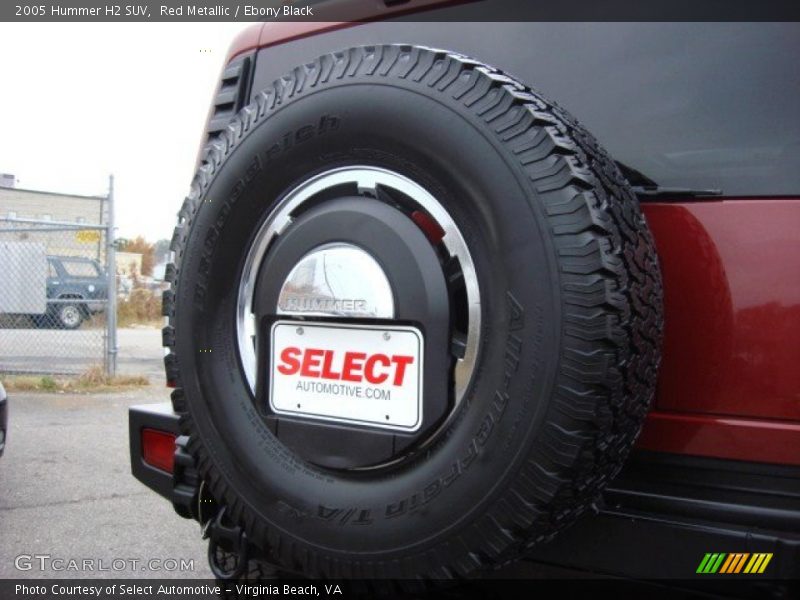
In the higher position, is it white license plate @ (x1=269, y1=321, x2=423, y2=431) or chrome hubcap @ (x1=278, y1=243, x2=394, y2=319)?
chrome hubcap @ (x1=278, y1=243, x2=394, y2=319)

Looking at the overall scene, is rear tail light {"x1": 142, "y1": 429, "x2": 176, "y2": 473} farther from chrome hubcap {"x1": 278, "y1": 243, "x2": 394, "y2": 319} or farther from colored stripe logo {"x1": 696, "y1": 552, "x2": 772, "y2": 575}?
colored stripe logo {"x1": 696, "y1": 552, "x2": 772, "y2": 575}

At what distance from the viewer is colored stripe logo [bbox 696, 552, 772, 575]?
1337 millimetres

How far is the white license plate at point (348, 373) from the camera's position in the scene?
4.68 feet

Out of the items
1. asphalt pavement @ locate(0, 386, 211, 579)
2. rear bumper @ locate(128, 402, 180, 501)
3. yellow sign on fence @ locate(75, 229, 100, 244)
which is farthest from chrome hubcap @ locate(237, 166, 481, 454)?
yellow sign on fence @ locate(75, 229, 100, 244)

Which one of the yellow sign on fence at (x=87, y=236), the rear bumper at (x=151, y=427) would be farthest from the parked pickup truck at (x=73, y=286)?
the rear bumper at (x=151, y=427)

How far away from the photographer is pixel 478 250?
1.36 m

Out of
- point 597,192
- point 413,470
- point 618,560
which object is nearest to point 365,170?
point 597,192

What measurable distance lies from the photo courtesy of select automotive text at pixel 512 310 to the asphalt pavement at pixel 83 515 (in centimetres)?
163

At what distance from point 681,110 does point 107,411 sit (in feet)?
20.2

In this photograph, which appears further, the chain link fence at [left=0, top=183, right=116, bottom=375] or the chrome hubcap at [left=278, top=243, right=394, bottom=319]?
the chain link fence at [left=0, top=183, right=116, bottom=375]

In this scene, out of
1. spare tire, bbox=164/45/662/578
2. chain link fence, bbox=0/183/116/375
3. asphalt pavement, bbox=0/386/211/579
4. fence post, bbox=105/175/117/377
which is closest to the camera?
spare tire, bbox=164/45/662/578

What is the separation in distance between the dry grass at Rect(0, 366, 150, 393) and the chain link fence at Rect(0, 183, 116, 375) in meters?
0.12

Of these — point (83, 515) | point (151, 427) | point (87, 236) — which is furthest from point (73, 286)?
point (151, 427)

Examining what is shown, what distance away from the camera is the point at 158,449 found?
2.41m
